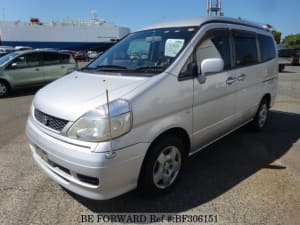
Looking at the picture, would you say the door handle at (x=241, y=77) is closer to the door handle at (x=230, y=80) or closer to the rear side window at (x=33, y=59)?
the door handle at (x=230, y=80)

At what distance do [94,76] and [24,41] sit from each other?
63300mm

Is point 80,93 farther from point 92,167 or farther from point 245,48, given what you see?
point 245,48

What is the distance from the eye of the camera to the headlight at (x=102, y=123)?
197 centimetres

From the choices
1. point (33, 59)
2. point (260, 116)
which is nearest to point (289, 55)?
point (260, 116)

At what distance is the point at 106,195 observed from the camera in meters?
2.08

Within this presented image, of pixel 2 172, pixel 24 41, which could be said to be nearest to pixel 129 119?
pixel 2 172

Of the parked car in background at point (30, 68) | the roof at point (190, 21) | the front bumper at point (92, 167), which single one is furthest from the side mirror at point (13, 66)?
the front bumper at point (92, 167)

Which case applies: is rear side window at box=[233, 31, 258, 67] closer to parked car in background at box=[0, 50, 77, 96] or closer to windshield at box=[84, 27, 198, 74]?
windshield at box=[84, 27, 198, 74]

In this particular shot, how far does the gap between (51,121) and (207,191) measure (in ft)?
6.13

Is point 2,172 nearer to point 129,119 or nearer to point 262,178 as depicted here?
point 129,119

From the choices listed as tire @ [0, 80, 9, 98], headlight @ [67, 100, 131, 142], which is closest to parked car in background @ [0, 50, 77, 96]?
tire @ [0, 80, 9, 98]

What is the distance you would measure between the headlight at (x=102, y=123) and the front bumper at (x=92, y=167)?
0.12 m

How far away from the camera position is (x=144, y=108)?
2.15 m

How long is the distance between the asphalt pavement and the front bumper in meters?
0.42
